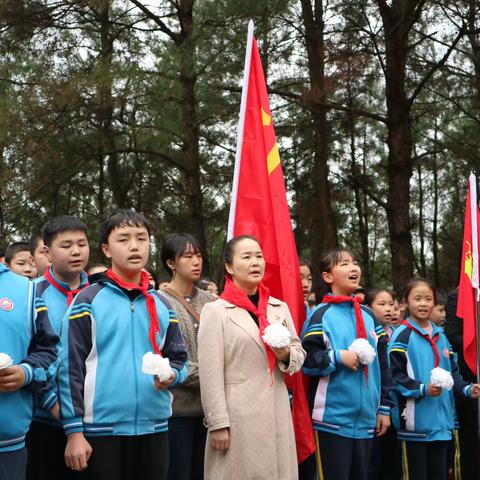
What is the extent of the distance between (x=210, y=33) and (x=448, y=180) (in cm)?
1225

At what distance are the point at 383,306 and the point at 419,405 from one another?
1486 mm

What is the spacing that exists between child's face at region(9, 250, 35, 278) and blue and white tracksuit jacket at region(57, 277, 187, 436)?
237 cm

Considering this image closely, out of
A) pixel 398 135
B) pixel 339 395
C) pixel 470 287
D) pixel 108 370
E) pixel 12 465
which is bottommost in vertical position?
pixel 12 465

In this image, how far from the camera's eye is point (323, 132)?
13.0 metres

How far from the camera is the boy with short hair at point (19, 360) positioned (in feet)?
10.9

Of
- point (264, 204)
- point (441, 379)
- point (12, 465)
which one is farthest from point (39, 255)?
point (441, 379)

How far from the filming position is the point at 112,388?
371cm

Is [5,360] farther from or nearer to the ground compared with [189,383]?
farther from the ground

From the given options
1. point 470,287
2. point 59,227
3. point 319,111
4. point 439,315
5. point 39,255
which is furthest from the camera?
point 319,111

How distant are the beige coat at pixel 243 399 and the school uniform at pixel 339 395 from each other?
Answer: 0.61m

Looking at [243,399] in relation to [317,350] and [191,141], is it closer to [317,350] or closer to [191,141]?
[317,350]

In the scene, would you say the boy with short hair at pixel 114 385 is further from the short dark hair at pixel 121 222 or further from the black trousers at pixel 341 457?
the black trousers at pixel 341 457

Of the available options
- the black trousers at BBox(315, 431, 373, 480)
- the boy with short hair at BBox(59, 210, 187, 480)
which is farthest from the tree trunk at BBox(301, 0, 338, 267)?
the boy with short hair at BBox(59, 210, 187, 480)

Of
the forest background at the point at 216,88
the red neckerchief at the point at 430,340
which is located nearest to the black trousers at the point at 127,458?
the red neckerchief at the point at 430,340
